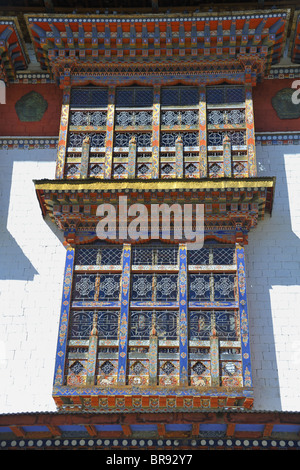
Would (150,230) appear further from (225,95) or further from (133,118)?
(225,95)

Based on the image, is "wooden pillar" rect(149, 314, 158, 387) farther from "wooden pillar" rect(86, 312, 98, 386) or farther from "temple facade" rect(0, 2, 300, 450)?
"wooden pillar" rect(86, 312, 98, 386)

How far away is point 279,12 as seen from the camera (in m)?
14.9

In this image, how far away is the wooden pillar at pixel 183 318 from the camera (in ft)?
40.8

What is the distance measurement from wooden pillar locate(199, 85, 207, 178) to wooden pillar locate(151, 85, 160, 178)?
2.56 feet

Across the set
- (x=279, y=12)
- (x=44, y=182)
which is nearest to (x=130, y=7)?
(x=279, y=12)

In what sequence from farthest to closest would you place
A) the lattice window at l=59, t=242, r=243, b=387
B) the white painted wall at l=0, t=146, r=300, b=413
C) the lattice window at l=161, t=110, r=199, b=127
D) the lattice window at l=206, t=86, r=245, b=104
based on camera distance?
the lattice window at l=206, t=86, r=245, b=104
the lattice window at l=161, t=110, r=199, b=127
the white painted wall at l=0, t=146, r=300, b=413
the lattice window at l=59, t=242, r=243, b=387

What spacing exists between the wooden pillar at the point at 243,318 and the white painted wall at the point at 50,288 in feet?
1.54

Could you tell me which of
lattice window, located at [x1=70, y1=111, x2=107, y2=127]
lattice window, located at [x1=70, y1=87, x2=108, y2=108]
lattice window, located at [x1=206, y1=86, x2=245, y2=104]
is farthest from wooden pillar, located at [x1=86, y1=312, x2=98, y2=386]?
lattice window, located at [x1=206, y1=86, x2=245, y2=104]

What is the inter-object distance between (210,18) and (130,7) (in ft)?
8.73

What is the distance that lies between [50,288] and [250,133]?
181 inches

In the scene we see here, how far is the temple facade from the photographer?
1249cm

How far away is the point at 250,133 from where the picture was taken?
14680 millimetres

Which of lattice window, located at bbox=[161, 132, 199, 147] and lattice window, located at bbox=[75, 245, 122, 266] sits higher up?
lattice window, located at bbox=[161, 132, 199, 147]

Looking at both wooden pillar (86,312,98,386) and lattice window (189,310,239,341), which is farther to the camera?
lattice window (189,310,239,341)
